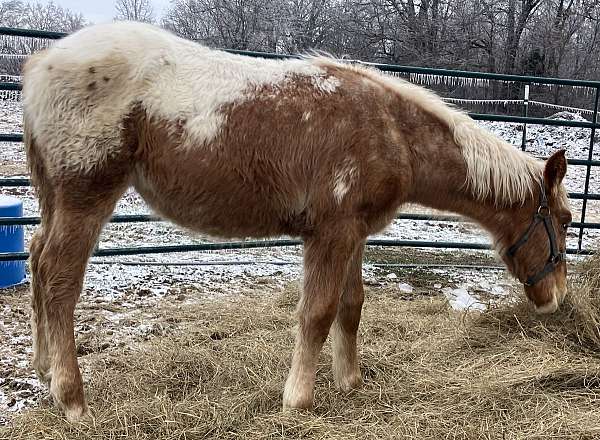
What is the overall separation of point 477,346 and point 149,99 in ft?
8.15

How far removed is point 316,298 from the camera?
110 inches

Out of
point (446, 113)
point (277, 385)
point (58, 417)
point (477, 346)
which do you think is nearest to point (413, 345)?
point (477, 346)

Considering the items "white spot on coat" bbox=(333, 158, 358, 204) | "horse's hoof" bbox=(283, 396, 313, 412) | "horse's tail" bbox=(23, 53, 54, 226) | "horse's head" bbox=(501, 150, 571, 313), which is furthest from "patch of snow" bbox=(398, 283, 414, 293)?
"horse's tail" bbox=(23, 53, 54, 226)

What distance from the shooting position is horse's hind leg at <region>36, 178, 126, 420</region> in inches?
105

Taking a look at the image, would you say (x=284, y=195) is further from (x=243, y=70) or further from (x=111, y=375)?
(x=111, y=375)

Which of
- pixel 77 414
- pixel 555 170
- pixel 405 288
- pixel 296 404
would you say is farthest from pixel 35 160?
pixel 405 288

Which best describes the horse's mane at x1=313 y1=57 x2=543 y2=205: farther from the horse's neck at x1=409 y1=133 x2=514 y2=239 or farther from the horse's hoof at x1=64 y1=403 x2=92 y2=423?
the horse's hoof at x1=64 y1=403 x2=92 y2=423

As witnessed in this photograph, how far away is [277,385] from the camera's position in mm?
3102

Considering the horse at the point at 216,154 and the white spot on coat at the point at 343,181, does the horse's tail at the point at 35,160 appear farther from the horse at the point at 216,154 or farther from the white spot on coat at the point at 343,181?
the white spot on coat at the point at 343,181

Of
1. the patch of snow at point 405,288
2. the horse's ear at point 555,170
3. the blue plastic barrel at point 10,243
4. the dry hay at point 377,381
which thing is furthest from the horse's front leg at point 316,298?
the blue plastic barrel at point 10,243

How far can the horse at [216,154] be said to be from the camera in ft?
8.61

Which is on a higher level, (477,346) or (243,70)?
(243,70)

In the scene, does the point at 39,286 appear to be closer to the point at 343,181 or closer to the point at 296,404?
the point at 296,404

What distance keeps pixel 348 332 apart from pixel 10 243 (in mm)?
2967
